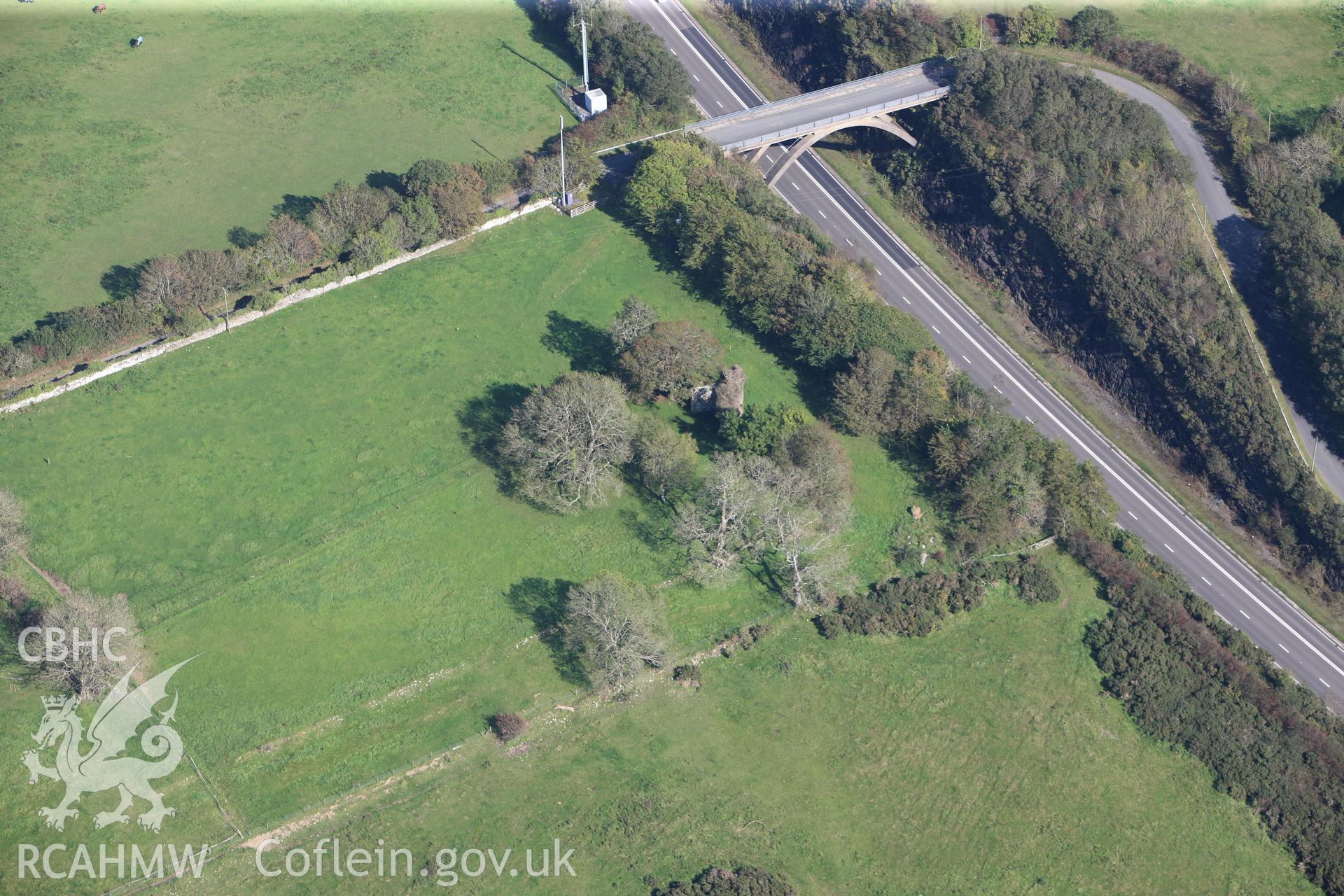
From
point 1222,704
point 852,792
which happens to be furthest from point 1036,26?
point 852,792

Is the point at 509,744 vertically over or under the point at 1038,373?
under

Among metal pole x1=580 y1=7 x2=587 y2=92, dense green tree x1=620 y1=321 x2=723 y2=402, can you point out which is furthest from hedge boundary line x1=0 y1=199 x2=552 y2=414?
dense green tree x1=620 y1=321 x2=723 y2=402

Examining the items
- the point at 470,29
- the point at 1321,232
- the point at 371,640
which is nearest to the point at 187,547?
the point at 371,640

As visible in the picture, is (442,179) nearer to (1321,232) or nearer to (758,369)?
(758,369)

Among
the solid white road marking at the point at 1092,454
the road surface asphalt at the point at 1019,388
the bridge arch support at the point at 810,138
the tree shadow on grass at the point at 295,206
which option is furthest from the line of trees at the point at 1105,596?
the tree shadow on grass at the point at 295,206

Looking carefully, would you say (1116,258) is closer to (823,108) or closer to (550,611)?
(823,108)

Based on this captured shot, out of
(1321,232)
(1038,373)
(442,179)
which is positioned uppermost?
(1321,232)

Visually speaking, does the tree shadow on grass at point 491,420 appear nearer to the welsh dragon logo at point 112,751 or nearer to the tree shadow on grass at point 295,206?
the tree shadow on grass at point 295,206
